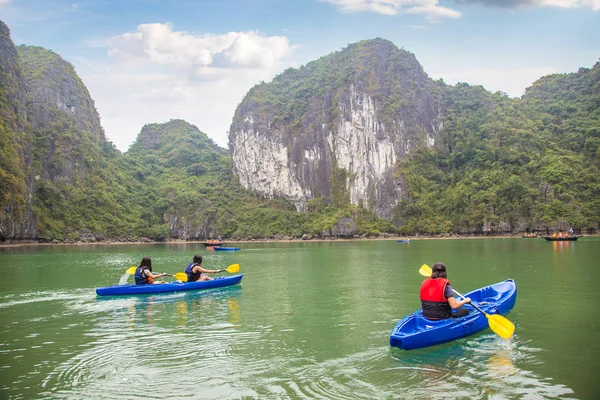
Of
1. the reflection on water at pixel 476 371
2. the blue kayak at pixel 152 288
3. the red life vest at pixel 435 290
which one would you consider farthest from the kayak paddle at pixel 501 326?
the blue kayak at pixel 152 288

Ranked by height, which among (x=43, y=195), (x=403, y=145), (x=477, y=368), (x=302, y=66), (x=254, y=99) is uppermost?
(x=302, y=66)

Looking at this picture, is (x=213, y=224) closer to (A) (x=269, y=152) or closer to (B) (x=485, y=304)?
(A) (x=269, y=152)

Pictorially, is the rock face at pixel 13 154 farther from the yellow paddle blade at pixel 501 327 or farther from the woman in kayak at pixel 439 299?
the yellow paddle blade at pixel 501 327

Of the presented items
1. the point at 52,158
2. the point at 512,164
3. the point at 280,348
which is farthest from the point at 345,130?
the point at 280,348

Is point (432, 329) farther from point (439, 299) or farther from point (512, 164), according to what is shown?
point (512, 164)

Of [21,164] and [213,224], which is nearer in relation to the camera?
[21,164]

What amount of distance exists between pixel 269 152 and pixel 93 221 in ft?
140

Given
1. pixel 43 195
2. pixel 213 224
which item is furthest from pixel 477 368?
pixel 213 224

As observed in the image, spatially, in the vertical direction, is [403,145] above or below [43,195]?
above

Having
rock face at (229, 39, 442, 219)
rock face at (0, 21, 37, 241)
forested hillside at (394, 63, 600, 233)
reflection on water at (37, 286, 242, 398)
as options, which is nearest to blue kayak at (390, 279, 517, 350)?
reflection on water at (37, 286, 242, 398)

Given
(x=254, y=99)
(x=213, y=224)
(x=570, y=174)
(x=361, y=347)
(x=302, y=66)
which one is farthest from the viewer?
(x=302, y=66)

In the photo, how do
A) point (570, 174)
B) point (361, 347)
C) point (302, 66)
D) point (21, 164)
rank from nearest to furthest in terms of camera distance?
1. point (361, 347)
2. point (21, 164)
3. point (570, 174)
4. point (302, 66)

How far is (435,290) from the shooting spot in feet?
34.7

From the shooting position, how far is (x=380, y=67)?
111125 mm
